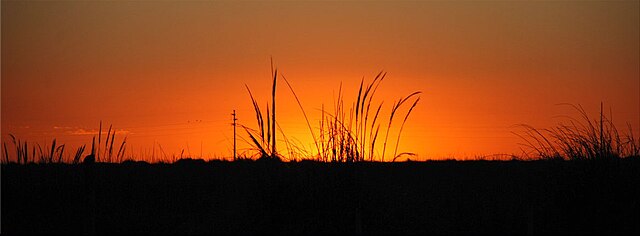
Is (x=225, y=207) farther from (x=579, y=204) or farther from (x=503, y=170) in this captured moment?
(x=503, y=170)

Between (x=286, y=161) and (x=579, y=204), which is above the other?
(x=286, y=161)

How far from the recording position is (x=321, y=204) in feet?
Answer: 17.1

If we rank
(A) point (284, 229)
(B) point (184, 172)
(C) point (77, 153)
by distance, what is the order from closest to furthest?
(A) point (284, 229)
(C) point (77, 153)
(B) point (184, 172)

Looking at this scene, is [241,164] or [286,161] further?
[241,164]

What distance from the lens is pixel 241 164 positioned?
862cm

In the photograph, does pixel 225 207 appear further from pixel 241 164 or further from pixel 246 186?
pixel 241 164

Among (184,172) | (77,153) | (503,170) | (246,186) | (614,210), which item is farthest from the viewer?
(503,170)

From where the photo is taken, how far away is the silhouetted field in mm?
4977

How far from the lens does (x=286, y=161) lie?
5848 mm

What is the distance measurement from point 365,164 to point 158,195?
5.75 ft

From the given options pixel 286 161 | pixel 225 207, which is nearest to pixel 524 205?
pixel 286 161

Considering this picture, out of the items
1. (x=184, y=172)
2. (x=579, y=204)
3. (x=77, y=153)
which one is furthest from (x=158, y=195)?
(x=579, y=204)

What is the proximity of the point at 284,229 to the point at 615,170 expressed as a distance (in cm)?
271

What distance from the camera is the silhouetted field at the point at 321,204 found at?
4.98 metres
